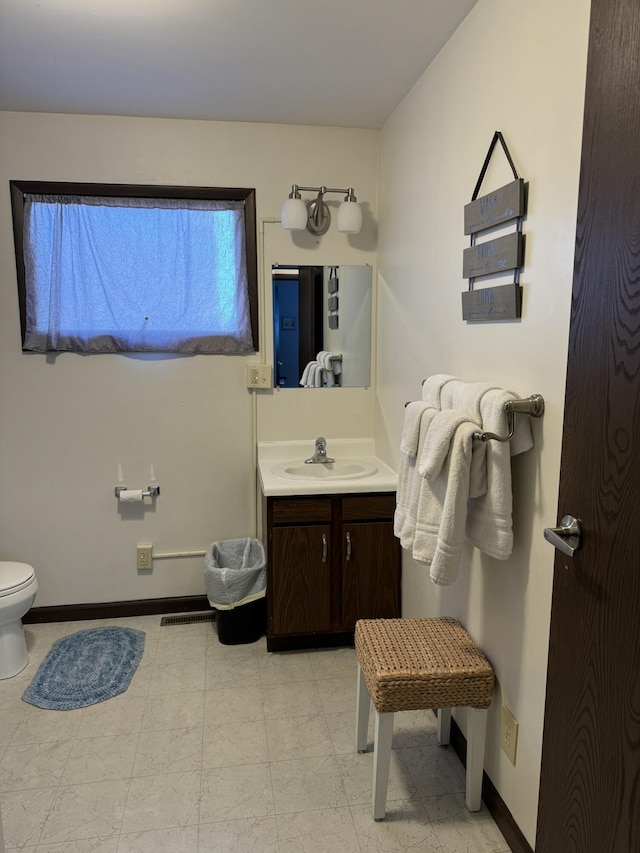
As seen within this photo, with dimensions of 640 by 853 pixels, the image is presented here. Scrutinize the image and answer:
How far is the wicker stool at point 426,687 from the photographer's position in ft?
5.43

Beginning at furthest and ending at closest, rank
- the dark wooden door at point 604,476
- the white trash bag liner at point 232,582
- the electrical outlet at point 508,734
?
1. the white trash bag liner at point 232,582
2. the electrical outlet at point 508,734
3. the dark wooden door at point 604,476

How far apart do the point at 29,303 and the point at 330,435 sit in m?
1.53

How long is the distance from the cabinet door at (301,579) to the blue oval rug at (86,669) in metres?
0.65

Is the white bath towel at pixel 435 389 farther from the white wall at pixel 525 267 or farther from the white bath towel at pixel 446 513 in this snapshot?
the white bath towel at pixel 446 513

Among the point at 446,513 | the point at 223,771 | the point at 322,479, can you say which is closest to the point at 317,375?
the point at 322,479

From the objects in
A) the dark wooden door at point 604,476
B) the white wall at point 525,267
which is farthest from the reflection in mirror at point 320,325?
the dark wooden door at point 604,476

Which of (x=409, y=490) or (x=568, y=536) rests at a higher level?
(x=568, y=536)

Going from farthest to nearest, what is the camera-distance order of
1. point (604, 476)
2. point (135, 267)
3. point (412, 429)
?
point (135, 267) → point (412, 429) → point (604, 476)

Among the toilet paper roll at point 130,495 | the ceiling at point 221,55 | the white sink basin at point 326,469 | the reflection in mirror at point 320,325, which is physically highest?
the ceiling at point 221,55

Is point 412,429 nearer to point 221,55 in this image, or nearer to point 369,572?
point 369,572

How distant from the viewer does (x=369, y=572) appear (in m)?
2.59

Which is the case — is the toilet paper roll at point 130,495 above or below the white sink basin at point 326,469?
below

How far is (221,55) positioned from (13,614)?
225cm

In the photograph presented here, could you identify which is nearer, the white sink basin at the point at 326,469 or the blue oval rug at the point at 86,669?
the blue oval rug at the point at 86,669
